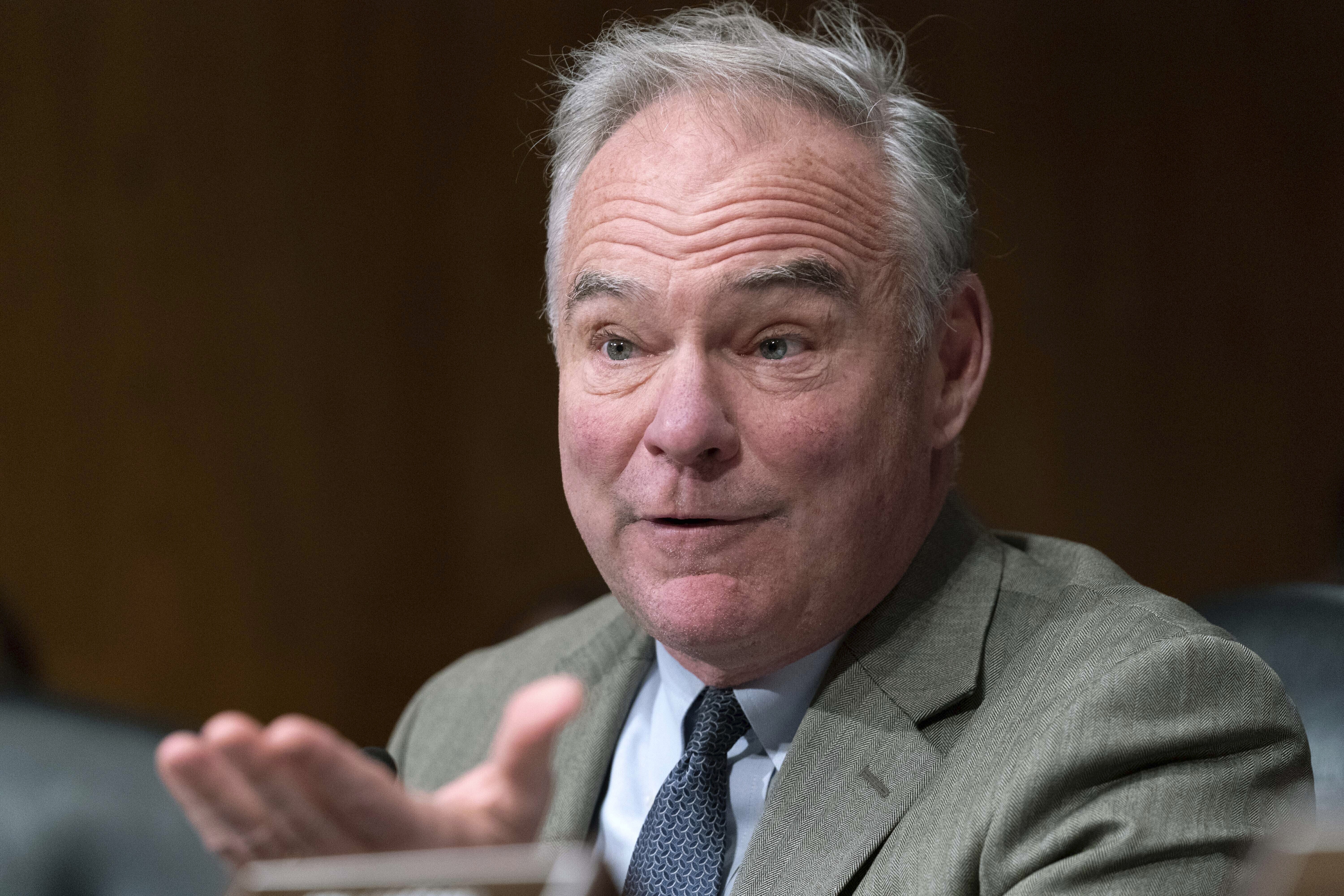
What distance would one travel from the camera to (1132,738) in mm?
1139

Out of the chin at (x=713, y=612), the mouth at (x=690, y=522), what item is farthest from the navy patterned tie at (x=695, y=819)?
the mouth at (x=690, y=522)

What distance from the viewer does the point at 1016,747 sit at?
121 cm

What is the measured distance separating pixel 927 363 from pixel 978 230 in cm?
32

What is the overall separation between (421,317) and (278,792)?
3.08 m

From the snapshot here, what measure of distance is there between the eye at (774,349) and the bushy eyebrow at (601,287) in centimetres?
13

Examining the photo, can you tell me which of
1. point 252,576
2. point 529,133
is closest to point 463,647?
point 252,576

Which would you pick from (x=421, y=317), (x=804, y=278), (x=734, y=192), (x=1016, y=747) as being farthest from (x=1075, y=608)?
(x=421, y=317)

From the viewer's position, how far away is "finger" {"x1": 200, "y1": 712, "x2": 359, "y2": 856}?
0.76 metres

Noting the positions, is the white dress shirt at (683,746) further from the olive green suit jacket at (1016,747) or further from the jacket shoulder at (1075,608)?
the jacket shoulder at (1075,608)

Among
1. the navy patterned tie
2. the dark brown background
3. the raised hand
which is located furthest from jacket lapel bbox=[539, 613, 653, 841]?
the dark brown background

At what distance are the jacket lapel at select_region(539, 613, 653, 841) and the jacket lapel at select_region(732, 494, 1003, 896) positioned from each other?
0.29 m

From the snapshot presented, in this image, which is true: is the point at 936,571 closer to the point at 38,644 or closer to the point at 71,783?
the point at 71,783

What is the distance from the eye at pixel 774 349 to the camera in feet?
4.52

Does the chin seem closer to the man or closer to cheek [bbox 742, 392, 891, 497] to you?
the man
